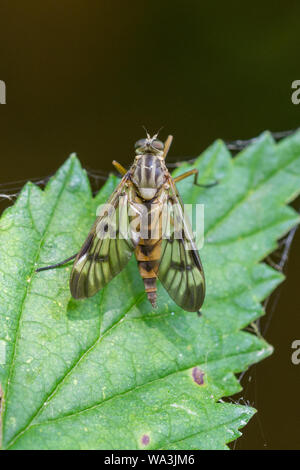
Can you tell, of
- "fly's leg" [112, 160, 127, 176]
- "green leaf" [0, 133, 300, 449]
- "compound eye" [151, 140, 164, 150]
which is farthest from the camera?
"fly's leg" [112, 160, 127, 176]

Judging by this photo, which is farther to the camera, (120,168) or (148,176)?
(120,168)

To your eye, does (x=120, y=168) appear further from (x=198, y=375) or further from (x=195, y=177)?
(x=198, y=375)

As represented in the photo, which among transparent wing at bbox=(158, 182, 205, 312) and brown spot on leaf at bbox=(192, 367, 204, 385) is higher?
transparent wing at bbox=(158, 182, 205, 312)

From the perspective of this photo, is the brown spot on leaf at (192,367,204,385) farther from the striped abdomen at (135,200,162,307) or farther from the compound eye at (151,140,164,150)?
the compound eye at (151,140,164,150)

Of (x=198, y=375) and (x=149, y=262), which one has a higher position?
(x=149, y=262)

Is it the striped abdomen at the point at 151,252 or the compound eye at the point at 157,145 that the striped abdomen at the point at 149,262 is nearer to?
the striped abdomen at the point at 151,252

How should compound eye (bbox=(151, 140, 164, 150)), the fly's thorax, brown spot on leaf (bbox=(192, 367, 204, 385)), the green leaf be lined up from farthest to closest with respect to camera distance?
1. compound eye (bbox=(151, 140, 164, 150))
2. the fly's thorax
3. brown spot on leaf (bbox=(192, 367, 204, 385))
4. the green leaf

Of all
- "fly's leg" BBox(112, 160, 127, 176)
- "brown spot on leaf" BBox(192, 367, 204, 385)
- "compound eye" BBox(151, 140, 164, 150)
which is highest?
"compound eye" BBox(151, 140, 164, 150)

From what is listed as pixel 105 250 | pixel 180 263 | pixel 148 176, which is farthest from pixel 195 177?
pixel 105 250

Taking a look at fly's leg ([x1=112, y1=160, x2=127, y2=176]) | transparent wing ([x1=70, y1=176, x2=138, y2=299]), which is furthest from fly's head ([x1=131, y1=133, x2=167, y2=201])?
fly's leg ([x1=112, y1=160, x2=127, y2=176])

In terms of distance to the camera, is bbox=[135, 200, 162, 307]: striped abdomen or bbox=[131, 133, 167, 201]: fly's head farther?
bbox=[131, 133, 167, 201]: fly's head
